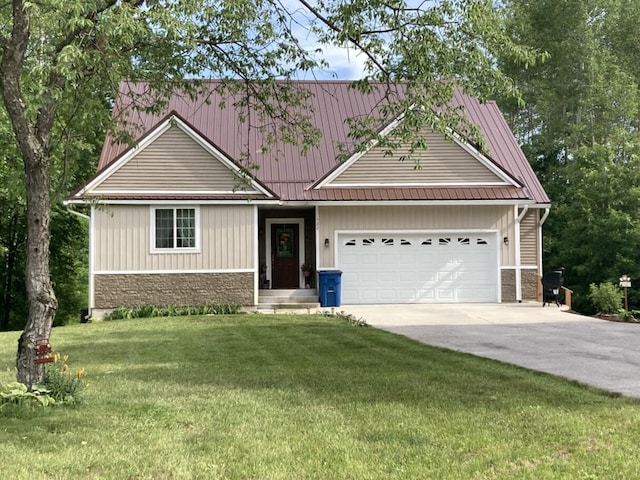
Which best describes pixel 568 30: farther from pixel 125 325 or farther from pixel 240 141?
pixel 125 325

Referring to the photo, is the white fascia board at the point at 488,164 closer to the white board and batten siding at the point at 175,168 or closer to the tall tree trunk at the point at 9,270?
the white board and batten siding at the point at 175,168

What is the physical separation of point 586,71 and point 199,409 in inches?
1158

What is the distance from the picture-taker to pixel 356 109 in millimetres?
21859

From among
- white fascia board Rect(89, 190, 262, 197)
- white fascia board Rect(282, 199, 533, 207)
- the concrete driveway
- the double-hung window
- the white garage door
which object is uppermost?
white fascia board Rect(89, 190, 262, 197)

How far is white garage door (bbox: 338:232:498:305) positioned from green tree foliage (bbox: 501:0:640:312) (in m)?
7.64

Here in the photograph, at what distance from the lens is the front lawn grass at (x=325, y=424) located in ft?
13.5

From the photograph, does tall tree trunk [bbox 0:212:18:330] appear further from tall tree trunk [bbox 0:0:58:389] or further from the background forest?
tall tree trunk [bbox 0:0:58:389]

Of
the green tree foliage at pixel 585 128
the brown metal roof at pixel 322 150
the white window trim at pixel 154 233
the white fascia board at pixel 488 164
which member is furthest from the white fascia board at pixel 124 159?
the green tree foliage at pixel 585 128

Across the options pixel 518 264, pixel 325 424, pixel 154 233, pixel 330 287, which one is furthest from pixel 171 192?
pixel 325 424

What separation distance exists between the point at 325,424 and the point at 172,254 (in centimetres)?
→ 1238

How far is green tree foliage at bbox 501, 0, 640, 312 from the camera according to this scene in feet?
78.4

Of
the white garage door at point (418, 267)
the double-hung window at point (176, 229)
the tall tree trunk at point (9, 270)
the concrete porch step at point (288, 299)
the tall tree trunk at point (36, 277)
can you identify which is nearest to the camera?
the tall tree trunk at point (36, 277)

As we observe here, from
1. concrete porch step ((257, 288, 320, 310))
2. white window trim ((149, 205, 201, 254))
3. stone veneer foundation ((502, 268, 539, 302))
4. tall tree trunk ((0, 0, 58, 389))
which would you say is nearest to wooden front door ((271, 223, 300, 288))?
concrete porch step ((257, 288, 320, 310))

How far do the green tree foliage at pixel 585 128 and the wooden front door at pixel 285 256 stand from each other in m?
12.1
